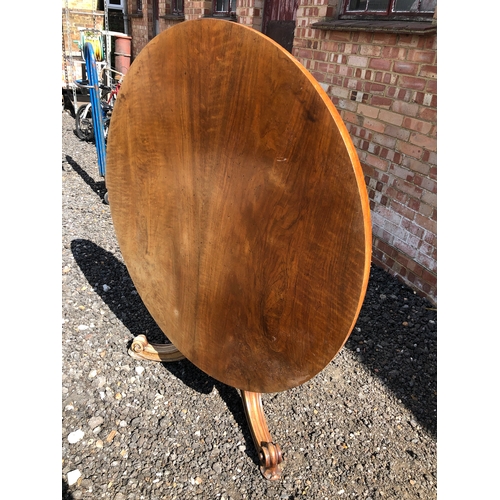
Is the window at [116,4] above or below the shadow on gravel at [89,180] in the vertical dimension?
above

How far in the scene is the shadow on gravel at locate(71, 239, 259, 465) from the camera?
2197mm

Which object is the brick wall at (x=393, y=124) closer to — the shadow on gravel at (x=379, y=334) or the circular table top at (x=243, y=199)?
the shadow on gravel at (x=379, y=334)

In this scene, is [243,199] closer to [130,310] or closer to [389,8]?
[130,310]

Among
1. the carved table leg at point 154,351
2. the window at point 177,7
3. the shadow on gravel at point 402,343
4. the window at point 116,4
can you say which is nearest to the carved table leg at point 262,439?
the carved table leg at point 154,351

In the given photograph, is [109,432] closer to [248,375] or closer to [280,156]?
[248,375]

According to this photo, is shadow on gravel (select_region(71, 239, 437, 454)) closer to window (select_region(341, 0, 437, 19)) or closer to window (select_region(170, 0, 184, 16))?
window (select_region(341, 0, 437, 19))

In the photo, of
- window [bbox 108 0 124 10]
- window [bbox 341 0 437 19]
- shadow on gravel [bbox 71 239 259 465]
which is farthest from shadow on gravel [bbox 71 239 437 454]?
window [bbox 108 0 124 10]

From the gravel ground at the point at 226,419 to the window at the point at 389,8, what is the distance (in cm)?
229

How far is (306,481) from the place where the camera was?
1819mm

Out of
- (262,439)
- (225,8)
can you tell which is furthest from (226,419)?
(225,8)

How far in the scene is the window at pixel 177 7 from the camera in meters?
7.72

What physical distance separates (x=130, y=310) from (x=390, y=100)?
102 inches

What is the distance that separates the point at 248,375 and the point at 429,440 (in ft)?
4.05

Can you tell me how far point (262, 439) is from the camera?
6.20ft
